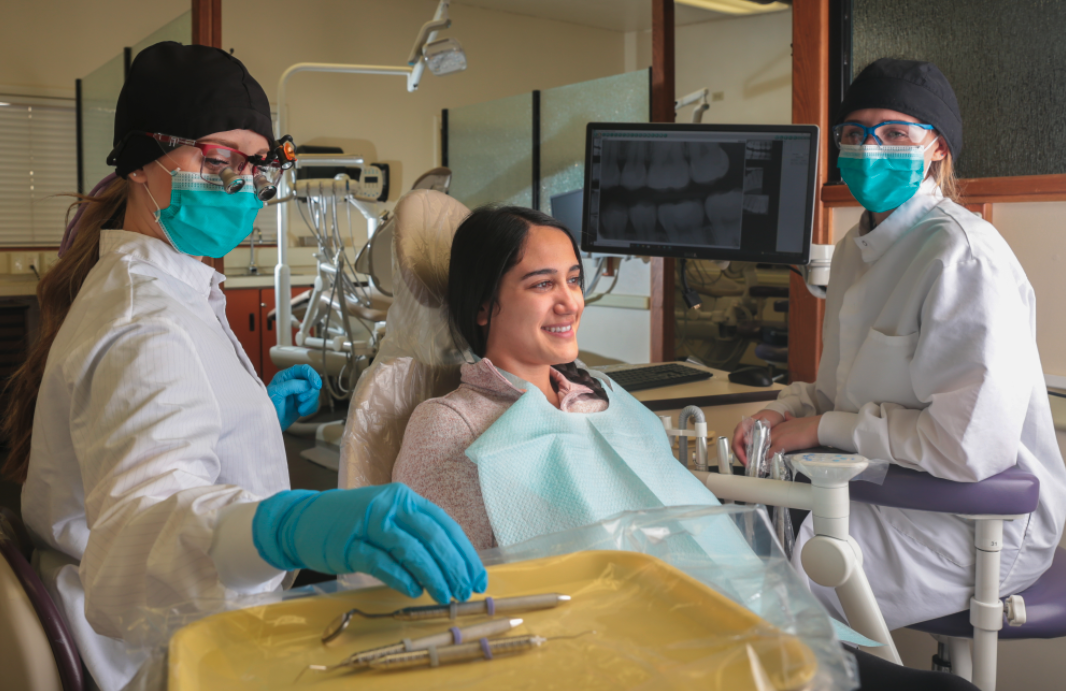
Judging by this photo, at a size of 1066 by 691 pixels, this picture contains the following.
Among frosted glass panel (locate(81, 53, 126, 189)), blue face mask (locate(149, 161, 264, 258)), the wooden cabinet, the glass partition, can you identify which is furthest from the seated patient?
the wooden cabinet

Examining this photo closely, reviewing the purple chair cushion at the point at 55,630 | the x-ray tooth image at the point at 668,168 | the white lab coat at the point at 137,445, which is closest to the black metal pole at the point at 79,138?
the x-ray tooth image at the point at 668,168

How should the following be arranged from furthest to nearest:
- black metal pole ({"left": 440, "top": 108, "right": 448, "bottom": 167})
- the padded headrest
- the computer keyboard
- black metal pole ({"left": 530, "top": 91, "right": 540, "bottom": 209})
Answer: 1. black metal pole ({"left": 440, "top": 108, "right": 448, "bottom": 167})
2. black metal pole ({"left": 530, "top": 91, "right": 540, "bottom": 209})
3. the computer keyboard
4. the padded headrest

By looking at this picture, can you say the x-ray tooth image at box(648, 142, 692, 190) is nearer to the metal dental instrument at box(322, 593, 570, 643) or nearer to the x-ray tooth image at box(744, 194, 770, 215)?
the x-ray tooth image at box(744, 194, 770, 215)

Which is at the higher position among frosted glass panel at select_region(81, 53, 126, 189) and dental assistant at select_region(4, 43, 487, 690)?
frosted glass panel at select_region(81, 53, 126, 189)

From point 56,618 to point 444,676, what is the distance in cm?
56

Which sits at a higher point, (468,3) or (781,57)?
(468,3)

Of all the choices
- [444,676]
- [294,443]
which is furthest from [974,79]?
[294,443]

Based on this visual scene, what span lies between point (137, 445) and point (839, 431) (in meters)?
1.23

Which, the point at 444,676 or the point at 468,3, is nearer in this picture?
the point at 444,676

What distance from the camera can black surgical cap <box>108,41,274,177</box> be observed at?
116 cm

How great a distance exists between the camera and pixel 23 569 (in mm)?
898

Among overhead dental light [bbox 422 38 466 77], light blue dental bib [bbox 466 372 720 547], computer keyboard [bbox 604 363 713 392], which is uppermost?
overhead dental light [bbox 422 38 466 77]

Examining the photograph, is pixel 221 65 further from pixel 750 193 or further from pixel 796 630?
pixel 750 193

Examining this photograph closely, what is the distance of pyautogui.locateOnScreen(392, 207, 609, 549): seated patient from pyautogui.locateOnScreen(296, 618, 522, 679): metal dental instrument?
2.28 feet
